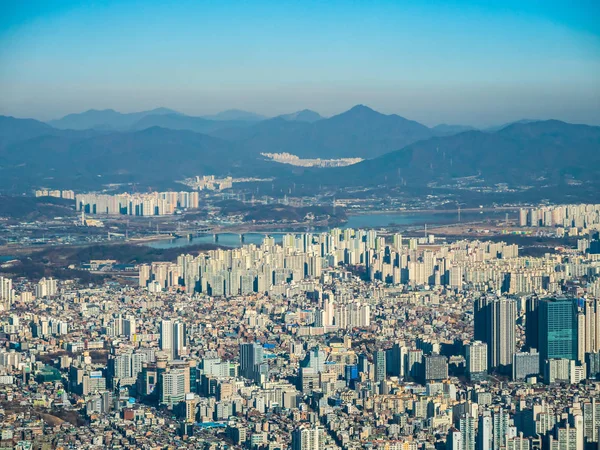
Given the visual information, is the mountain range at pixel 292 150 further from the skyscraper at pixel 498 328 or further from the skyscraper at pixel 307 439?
the skyscraper at pixel 307 439

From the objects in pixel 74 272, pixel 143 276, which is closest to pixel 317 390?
pixel 143 276

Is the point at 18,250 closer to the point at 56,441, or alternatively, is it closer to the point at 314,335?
the point at 314,335

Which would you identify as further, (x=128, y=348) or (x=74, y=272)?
(x=74, y=272)

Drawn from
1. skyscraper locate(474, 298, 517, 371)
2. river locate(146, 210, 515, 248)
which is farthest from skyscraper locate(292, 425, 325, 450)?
river locate(146, 210, 515, 248)

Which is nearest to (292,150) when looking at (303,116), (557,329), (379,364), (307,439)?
(303,116)

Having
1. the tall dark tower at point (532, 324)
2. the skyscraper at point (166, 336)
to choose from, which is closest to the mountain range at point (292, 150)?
the skyscraper at point (166, 336)

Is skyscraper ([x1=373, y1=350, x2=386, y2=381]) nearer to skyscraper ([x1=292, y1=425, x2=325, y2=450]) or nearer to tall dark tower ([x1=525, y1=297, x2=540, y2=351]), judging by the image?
tall dark tower ([x1=525, y1=297, x2=540, y2=351])

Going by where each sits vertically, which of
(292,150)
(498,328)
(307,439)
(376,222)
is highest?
(292,150)

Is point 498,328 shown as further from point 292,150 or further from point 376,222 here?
point 292,150
